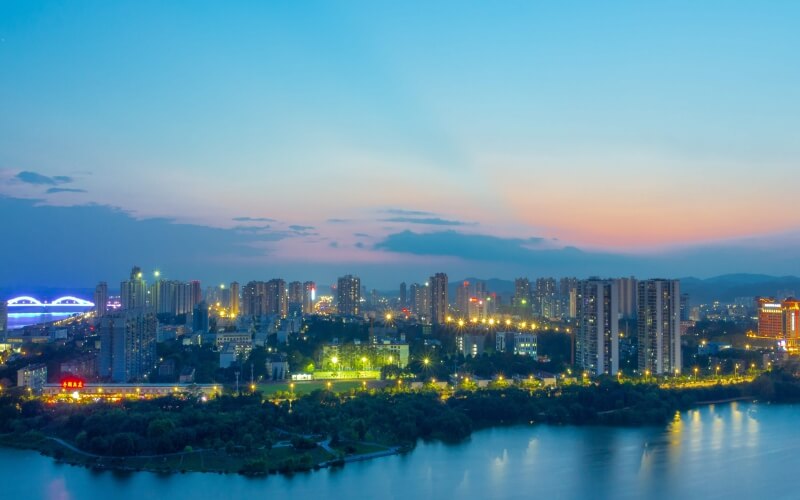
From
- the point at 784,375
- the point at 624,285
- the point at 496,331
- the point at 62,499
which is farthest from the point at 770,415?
the point at 624,285

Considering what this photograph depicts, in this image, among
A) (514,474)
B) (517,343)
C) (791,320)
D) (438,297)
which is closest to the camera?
(514,474)

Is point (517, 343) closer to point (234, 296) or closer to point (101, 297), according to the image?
point (234, 296)

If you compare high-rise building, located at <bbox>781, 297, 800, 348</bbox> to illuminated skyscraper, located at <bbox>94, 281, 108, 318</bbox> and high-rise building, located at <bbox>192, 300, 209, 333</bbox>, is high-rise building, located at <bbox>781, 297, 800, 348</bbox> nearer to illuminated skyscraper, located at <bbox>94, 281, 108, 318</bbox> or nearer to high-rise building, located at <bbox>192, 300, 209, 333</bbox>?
high-rise building, located at <bbox>192, 300, 209, 333</bbox>

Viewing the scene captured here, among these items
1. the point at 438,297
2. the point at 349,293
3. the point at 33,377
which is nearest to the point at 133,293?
the point at 349,293

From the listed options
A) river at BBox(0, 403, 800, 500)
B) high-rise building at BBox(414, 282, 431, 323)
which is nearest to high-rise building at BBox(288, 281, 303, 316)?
high-rise building at BBox(414, 282, 431, 323)

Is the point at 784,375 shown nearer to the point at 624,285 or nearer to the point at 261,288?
the point at 624,285

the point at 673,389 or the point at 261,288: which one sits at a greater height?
the point at 261,288
